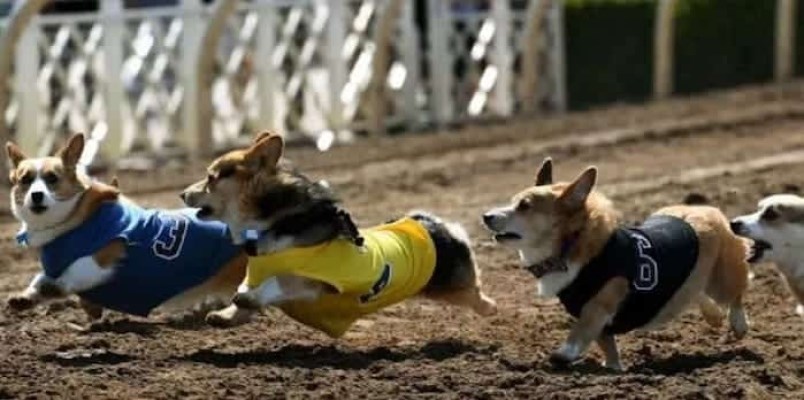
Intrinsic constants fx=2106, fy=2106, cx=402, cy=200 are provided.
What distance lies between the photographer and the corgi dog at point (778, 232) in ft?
32.7

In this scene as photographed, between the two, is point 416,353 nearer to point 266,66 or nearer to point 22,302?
point 22,302

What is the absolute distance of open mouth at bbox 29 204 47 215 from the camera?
32.7 ft

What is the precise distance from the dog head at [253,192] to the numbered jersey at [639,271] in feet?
4.28

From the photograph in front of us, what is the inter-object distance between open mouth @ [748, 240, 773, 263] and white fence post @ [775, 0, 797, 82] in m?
20.4

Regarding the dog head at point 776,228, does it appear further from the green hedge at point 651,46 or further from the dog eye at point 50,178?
the green hedge at point 651,46

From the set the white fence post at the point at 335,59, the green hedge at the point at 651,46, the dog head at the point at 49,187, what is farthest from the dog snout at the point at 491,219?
the green hedge at the point at 651,46

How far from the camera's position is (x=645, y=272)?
962 cm

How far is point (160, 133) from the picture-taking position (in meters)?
21.8

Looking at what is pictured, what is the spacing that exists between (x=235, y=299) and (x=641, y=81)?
20093 millimetres

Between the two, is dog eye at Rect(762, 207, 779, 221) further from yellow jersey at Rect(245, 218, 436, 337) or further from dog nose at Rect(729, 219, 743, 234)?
yellow jersey at Rect(245, 218, 436, 337)

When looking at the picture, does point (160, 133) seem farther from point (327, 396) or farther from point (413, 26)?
point (327, 396)

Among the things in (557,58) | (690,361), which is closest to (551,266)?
(690,361)

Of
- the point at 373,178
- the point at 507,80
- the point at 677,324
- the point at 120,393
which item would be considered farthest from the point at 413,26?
the point at 120,393

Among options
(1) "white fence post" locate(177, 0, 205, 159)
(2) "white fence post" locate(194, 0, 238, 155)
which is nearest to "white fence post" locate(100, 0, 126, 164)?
(1) "white fence post" locate(177, 0, 205, 159)
